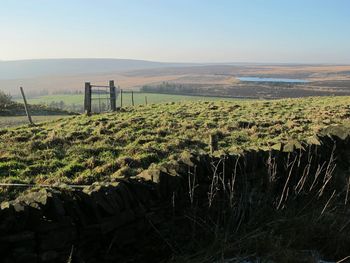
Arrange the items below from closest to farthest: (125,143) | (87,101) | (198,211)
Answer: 1. (198,211)
2. (125,143)
3. (87,101)

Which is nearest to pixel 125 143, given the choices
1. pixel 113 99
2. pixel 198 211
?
pixel 198 211

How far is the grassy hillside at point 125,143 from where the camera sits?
8.19m

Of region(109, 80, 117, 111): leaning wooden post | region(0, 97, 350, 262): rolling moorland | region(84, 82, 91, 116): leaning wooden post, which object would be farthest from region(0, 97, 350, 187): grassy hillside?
region(109, 80, 117, 111): leaning wooden post

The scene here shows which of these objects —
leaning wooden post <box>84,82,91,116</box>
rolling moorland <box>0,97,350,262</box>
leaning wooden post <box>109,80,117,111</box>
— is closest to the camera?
rolling moorland <box>0,97,350,262</box>

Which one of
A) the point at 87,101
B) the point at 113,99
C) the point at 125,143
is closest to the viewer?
the point at 125,143

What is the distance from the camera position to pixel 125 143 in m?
11.3

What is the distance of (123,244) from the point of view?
4359 mm

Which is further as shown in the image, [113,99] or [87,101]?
[113,99]

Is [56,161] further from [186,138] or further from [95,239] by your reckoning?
[95,239]

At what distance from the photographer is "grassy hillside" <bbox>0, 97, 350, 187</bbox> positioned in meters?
8.19

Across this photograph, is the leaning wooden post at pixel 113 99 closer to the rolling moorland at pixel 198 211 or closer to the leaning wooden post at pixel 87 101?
the leaning wooden post at pixel 87 101

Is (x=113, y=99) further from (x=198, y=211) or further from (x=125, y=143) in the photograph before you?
(x=198, y=211)

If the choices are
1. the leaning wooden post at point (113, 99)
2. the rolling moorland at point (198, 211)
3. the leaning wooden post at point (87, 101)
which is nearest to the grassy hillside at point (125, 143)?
the rolling moorland at point (198, 211)

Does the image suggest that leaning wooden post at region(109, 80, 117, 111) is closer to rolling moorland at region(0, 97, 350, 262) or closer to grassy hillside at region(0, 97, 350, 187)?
grassy hillside at region(0, 97, 350, 187)
